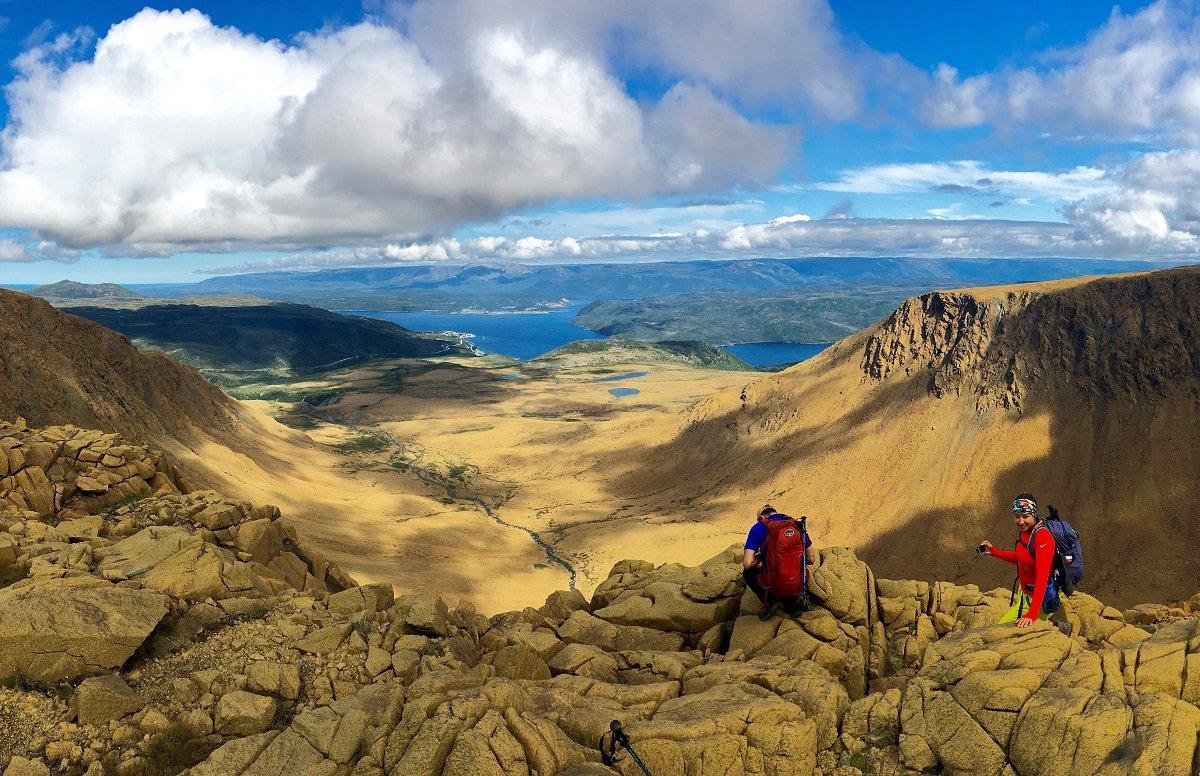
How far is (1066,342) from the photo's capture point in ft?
148

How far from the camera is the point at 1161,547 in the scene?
32281mm

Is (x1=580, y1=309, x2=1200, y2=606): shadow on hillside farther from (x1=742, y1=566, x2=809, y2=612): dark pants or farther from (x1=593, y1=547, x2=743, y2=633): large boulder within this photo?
(x1=742, y1=566, x2=809, y2=612): dark pants

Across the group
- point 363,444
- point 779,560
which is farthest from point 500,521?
point 779,560

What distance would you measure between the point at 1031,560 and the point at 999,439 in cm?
3642

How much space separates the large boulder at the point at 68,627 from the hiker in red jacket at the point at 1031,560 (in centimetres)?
1621

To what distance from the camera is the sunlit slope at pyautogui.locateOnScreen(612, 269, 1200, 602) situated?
3472cm

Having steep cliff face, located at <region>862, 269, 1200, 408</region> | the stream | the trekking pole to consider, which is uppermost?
steep cliff face, located at <region>862, 269, 1200, 408</region>

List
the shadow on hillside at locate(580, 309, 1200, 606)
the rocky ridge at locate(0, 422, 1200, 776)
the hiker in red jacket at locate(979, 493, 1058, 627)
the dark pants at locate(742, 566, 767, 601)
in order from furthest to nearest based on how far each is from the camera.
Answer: the shadow on hillside at locate(580, 309, 1200, 606) → the dark pants at locate(742, 566, 767, 601) → the hiker in red jacket at locate(979, 493, 1058, 627) → the rocky ridge at locate(0, 422, 1200, 776)

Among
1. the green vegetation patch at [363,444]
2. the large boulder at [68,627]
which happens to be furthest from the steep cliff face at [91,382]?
the large boulder at [68,627]

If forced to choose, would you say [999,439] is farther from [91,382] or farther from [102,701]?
[91,382]

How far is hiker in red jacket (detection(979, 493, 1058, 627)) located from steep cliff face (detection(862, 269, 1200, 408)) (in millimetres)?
35570

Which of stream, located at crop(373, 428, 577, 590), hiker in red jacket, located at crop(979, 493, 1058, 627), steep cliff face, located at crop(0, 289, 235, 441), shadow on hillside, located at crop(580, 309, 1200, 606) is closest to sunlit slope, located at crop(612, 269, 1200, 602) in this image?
shadow on hillside, located at crop(580, 309, 1200, 606)

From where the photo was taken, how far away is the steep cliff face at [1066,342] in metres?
39.7

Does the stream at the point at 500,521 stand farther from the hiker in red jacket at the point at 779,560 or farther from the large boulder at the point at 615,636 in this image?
the hiker in red jacket at the point at 779,560
